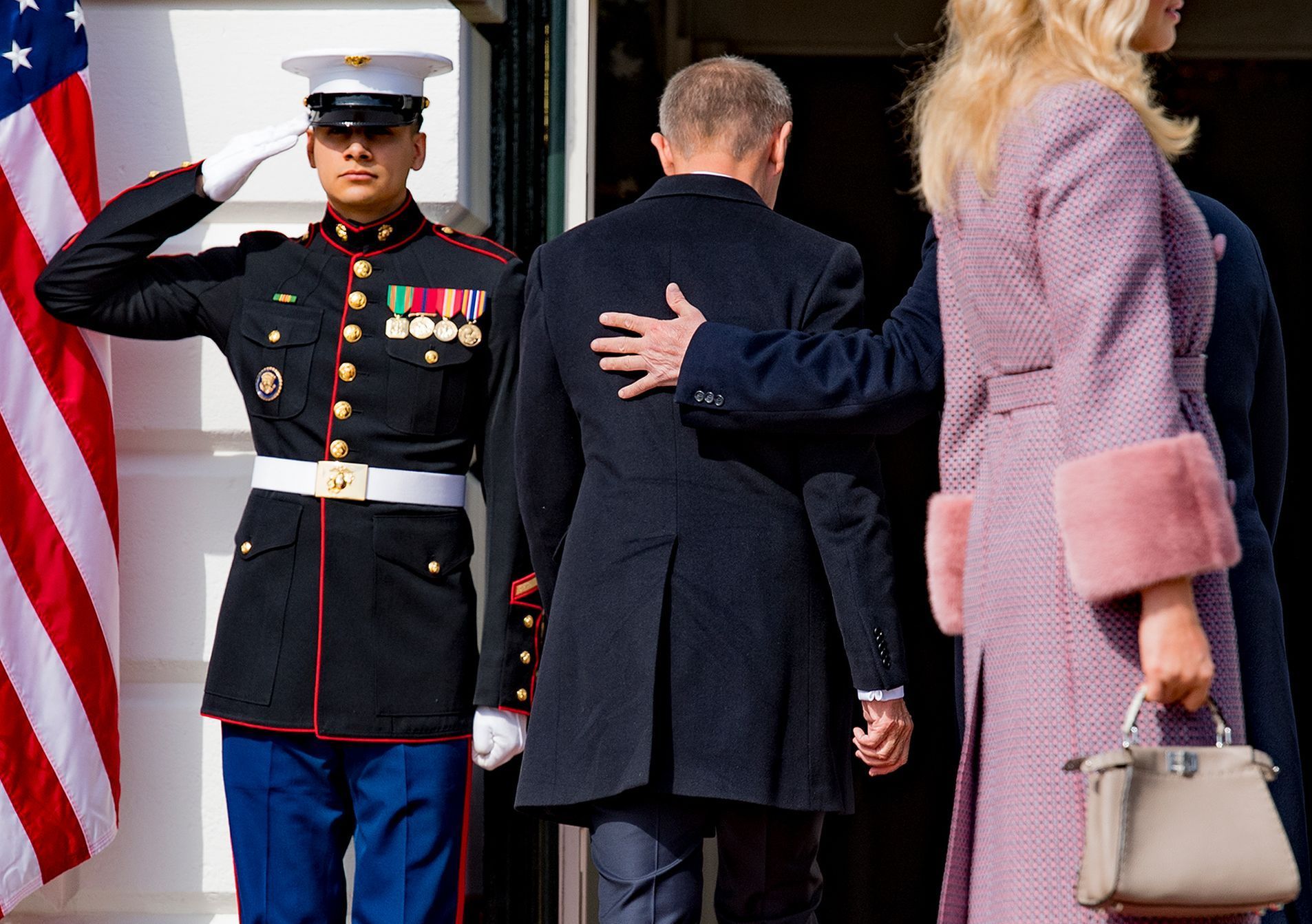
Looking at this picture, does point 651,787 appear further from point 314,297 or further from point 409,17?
point 409,17

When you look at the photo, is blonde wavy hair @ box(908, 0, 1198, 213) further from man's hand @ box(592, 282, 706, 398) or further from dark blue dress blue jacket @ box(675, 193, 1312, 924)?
man's hand @ box(592, 282, 706, 398)

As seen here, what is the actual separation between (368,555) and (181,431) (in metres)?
0.80

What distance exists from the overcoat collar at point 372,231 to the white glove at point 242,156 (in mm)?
142

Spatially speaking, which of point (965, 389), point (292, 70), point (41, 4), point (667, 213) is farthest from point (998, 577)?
point (41, 4)

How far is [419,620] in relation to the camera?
2.84 m

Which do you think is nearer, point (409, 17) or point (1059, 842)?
point (1059, 842)

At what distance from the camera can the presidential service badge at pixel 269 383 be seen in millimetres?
2861

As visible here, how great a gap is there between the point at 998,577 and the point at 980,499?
13cm

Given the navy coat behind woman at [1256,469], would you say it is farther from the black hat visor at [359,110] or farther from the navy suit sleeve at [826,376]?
the black hat visor at [359,110]

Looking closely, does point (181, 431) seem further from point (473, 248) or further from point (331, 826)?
point (331, 826)

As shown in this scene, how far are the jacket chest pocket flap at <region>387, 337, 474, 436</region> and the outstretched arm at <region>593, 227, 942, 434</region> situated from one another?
570 mm

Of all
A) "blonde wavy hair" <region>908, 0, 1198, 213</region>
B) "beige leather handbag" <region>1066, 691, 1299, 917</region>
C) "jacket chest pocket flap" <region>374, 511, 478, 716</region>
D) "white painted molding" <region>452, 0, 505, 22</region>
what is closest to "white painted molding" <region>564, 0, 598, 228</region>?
"white painted molding" <region>452, 0, 505, 22</region>

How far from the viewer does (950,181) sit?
2143mm

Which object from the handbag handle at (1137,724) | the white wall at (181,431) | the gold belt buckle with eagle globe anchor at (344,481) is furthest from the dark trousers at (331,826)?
the handbag handle at (1137,724)
